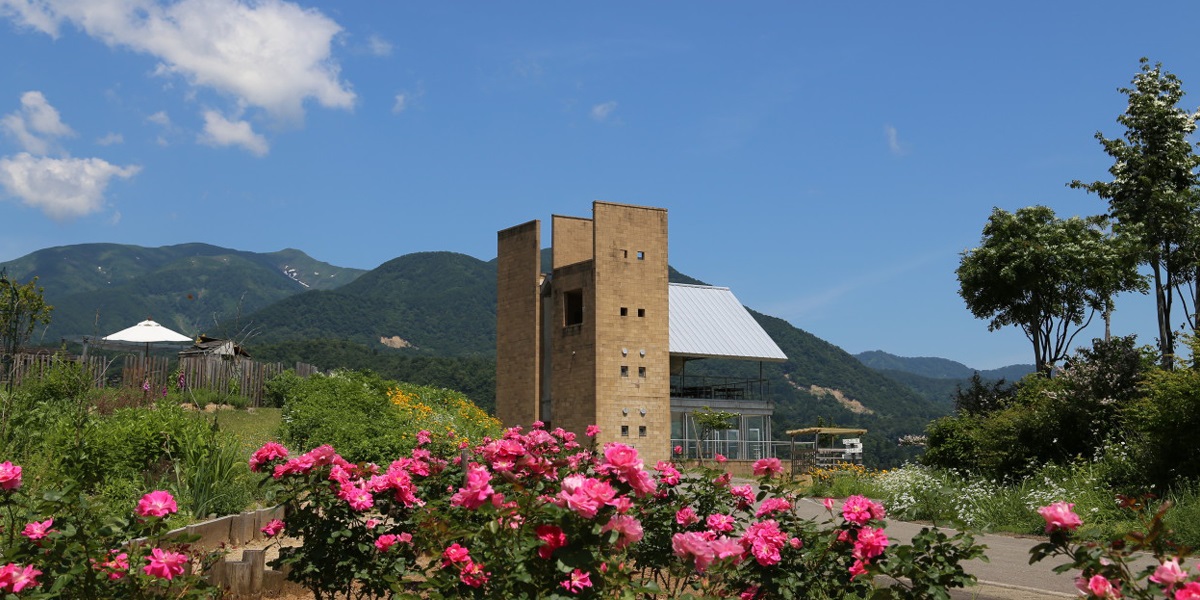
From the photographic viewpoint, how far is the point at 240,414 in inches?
932

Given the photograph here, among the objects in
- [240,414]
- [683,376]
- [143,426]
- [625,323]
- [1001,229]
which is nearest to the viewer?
[143,426]

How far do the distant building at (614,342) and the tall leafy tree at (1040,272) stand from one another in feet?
35.0

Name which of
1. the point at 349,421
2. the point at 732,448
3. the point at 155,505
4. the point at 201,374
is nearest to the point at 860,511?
the point at 155,505

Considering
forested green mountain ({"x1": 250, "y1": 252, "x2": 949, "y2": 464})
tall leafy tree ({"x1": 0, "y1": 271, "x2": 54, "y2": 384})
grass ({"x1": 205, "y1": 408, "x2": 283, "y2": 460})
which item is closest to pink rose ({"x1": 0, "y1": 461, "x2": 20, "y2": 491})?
grass ({"x1": 205, "y1": 408, "x2": 283, "y2": 460})

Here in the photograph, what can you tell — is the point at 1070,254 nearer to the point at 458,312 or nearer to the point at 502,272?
the point at 502,272

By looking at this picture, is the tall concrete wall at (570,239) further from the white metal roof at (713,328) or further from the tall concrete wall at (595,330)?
the white metal roof at (713,328)

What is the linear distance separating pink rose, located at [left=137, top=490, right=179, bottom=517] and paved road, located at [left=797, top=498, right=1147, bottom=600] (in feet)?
11.4

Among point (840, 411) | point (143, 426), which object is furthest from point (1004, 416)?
point (840, 411)

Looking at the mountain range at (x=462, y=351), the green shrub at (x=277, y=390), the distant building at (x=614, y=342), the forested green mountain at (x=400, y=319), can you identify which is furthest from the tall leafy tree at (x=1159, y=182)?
the forested green mountain at (x=400, y=319)

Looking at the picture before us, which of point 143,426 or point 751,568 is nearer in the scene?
point 751,568

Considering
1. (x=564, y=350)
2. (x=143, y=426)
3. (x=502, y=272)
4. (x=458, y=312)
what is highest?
(x=458, y=312)

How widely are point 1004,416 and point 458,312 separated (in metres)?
157

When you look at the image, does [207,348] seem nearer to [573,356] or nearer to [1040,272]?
[573,356]

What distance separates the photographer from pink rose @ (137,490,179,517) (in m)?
4.71
